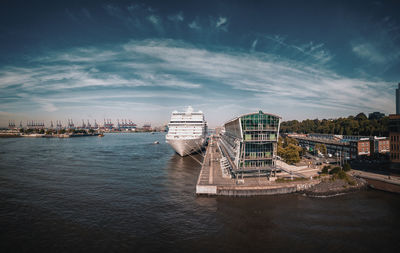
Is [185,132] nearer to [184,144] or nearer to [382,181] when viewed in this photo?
[184,144]

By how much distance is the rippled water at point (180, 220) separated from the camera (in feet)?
65.6

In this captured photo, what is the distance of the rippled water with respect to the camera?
20.0m

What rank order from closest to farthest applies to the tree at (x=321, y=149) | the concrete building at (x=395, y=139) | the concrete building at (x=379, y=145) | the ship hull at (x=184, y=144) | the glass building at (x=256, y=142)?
the glass building at (x=256, y=142) < the concrete building at (x=395, y=139) < the concrete building at (x=379, y=145) < the tree at (x=321, y=149) < the ship hull at (x=184, y=144)

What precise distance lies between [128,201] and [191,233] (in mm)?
13309

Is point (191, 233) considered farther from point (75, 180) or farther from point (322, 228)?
point (75, 180)

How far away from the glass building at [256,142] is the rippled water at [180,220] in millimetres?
6616

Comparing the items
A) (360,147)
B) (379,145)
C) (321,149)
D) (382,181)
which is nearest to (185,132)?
(321,149)

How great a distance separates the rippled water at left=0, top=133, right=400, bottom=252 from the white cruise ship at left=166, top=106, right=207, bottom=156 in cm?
2278

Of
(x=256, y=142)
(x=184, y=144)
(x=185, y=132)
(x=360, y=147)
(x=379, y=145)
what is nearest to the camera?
(x=256, y=142)

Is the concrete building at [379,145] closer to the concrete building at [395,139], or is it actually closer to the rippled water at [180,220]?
Answer: the concrete building at [395,139]

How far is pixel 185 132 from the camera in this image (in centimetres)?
6488

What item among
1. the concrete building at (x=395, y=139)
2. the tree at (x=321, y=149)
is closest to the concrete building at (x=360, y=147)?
the tree at (x=321, y=149)

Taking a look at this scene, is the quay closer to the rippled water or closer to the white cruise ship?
the rippled water

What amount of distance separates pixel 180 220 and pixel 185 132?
41375mm
